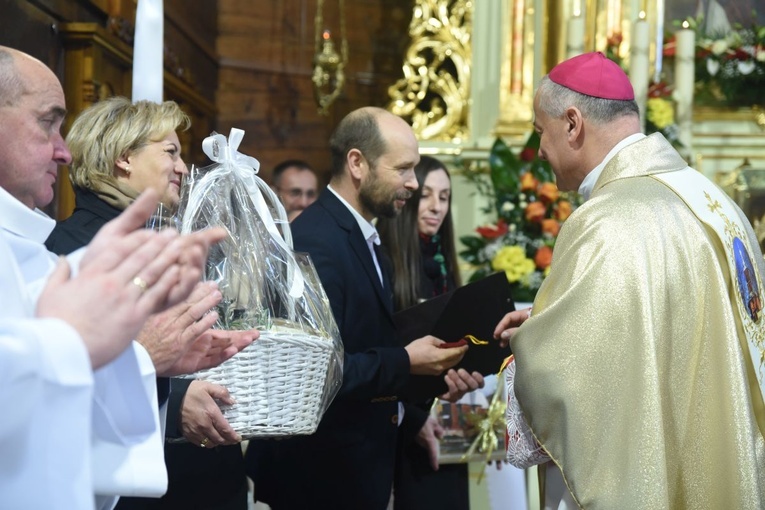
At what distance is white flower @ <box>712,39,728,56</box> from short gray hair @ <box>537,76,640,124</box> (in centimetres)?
315

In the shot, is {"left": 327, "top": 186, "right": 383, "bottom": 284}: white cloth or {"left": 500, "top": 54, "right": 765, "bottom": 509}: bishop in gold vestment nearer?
{"left": 500, "top": 54, "right": 765, "bottom": 509}: bishop in gold vestment

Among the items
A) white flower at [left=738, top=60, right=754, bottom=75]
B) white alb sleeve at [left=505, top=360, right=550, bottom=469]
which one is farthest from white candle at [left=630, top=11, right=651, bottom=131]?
white alb sleeve at [left=505, top=360, right=550, bottom=469]

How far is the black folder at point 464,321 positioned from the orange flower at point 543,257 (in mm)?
1581

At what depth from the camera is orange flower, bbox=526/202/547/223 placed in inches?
202

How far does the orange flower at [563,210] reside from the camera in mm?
5129

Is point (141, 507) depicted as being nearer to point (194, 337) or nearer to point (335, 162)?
point (194, 337)

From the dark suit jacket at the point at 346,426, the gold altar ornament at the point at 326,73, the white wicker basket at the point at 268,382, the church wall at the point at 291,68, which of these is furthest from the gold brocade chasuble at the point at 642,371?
the church wall at the point at 291,68

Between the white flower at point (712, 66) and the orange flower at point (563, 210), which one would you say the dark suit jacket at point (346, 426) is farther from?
the white flower at point (712, 66)

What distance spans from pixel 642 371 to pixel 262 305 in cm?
96

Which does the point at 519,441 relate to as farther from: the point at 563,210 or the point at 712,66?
the point at 712,66

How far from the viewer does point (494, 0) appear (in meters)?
6.14

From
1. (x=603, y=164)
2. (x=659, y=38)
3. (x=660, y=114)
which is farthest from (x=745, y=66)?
(x=603, y=164)

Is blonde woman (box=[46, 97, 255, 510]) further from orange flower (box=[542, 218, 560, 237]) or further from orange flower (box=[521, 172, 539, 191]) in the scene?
orange flower (box=[521, 172, 539, 191])

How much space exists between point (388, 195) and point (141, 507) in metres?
1.40
